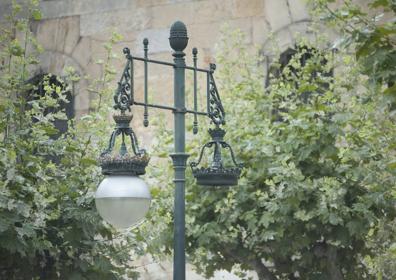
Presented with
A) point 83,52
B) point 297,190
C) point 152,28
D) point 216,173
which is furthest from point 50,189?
point 83,52

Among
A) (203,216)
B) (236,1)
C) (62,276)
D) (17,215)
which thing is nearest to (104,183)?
(17,215)

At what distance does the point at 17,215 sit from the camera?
918cm

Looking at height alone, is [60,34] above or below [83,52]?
above

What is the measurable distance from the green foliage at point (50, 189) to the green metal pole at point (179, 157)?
5.84 feet

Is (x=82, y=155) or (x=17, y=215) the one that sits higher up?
(x=82, y=155)

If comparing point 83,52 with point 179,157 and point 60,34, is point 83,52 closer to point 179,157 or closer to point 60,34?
point 60,34

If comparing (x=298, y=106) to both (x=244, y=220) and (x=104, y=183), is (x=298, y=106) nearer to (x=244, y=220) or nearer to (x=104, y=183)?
(x=244, y=220)

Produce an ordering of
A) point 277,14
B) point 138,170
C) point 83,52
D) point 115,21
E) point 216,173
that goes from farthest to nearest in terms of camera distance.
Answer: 1. point 83,52
2. point 115,21
3. point 277,14
4. point 216,173
5. point 138,170

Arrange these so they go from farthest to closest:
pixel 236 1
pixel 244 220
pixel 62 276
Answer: pixel 236 1 → pixel 244 220 → pixel 62 276

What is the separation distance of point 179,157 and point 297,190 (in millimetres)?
2910

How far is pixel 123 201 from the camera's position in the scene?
7223 millimetres

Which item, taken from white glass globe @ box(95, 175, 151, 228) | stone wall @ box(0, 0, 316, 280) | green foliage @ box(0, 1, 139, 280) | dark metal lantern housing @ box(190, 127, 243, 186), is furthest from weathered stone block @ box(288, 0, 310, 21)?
white glass globe @ box(95, 175, 151, 228)

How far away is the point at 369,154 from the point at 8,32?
3657mm

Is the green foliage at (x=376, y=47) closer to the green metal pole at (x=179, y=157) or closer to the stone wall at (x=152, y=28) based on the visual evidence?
the green metal pole at (x=179, y=157)
